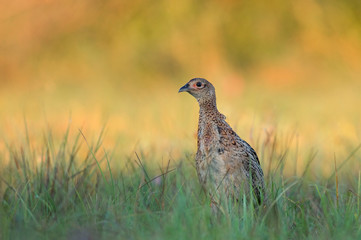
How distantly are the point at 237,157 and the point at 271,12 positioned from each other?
1108 centimetres

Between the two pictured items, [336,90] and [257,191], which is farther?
[336,90]

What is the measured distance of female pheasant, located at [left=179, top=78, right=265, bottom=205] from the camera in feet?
13.6

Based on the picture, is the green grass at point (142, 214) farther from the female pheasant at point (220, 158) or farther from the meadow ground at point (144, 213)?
the female pheasant at point (220, 158)

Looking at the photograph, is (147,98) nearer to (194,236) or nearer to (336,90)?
(336,90)

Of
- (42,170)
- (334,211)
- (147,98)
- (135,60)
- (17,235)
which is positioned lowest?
(334,211)

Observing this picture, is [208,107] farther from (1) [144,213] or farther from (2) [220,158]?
(1) [144,213]

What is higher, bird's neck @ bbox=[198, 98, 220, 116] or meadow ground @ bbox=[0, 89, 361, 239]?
bird's neck @ bbox=[198, 98, 220, 116]

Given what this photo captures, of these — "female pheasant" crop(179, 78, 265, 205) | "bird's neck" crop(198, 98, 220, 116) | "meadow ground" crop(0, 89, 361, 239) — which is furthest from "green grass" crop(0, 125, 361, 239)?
"bird's neck" crop(198, 98, 220, 116)

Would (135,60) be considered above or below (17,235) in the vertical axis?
above

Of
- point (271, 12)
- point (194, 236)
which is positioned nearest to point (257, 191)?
point (194, 236)

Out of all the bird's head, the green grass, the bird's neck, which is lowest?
the green grass

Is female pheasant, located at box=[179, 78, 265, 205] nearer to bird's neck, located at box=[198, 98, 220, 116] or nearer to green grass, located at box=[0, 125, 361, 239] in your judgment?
bird's neck, located at box=[198, 98, 220, 116]

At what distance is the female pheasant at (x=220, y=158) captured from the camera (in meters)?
4.14

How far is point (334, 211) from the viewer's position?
371 cm
